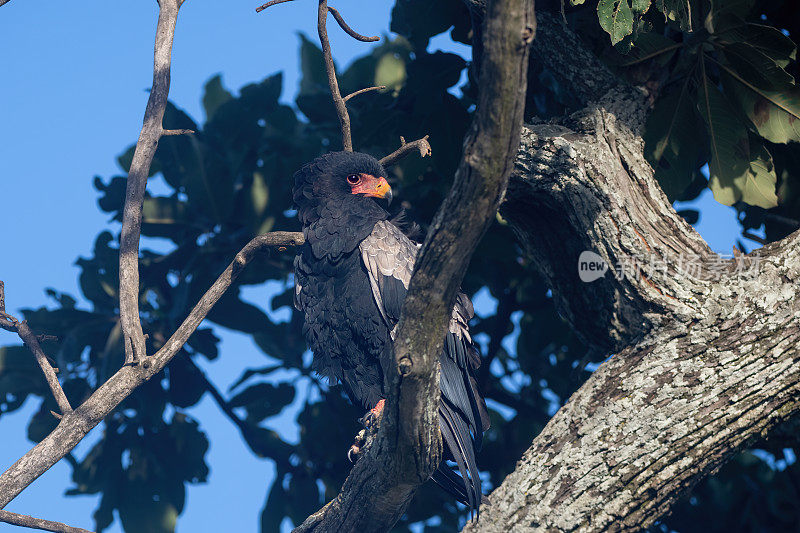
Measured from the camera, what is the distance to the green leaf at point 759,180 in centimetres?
335

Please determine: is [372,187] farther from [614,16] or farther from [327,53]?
[614,16]

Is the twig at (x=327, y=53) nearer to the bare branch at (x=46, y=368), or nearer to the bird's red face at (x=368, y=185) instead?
the bird's red face at (x=368, y=185)

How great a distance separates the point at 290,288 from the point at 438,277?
9.00ft

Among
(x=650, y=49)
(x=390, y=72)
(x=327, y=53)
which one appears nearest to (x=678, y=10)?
(x=650, y=49)

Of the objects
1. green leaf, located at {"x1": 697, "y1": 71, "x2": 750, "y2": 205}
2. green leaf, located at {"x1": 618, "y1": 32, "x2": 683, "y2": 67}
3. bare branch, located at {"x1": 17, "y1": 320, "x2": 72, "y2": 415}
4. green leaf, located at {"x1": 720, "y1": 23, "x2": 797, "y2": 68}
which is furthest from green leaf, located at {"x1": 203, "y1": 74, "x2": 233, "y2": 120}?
green leaf, located at {"x1": 720, "y1": 23, "x2": 797, "y2": 68}

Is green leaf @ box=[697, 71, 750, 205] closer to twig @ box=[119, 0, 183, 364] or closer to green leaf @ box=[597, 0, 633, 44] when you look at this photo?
green leaf @ box=[597, 0, 633, 44]

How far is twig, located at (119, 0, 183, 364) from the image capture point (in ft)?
10.4

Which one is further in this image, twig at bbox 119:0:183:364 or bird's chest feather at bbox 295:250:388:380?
bird's chest feather at bbox 295:250:388:380

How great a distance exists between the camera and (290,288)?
185 inches

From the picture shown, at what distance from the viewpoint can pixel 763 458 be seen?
16.0 ft

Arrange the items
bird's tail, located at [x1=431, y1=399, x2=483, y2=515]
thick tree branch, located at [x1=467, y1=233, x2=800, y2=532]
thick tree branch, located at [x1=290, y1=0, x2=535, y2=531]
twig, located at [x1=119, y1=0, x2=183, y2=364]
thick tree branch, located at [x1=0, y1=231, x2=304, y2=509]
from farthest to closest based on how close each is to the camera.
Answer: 1. twig, located at [x1=119, y1=0, x2=183, y2=364]
2. bird's tail, located at [x1=431, y1=399, x2=483, y2=515]
3. thick tree branch, located at [x1=0, y1=231, x2=304, y2=509]
4. thick tree branch, located at [x1=467, y1=233, x2=800, y2=532]
5. thick tree branch, located at [x1=290, y1=0, x2=535, y2=531]

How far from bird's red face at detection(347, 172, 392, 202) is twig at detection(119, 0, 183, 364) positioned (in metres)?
1.08

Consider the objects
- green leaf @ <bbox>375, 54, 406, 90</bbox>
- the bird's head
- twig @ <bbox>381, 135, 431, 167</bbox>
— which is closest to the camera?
twig @ <bbox>381, 135, 431, 167</bbox>

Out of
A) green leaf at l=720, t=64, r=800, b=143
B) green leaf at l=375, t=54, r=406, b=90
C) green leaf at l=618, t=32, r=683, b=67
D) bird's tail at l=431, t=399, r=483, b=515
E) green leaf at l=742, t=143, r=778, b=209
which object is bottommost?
bird's tail at l=431, t=399, r=483, b=515
